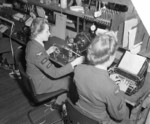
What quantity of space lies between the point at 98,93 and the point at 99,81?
101mm

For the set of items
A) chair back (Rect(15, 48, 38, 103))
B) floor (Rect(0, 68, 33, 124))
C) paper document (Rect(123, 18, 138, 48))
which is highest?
paper document (Rect(123, 18, 138, 48))

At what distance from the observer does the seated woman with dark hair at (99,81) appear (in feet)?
5.25

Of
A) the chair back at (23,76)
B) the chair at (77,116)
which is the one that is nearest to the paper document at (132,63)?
the chair at (77,116)

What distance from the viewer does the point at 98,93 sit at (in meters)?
1.62

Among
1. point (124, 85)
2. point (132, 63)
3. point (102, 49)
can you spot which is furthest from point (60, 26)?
point (102, 49)

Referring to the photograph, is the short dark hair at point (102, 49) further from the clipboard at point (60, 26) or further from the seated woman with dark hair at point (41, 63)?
the clipboard at point (60, 26)

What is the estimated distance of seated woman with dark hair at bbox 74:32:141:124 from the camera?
5.25ft

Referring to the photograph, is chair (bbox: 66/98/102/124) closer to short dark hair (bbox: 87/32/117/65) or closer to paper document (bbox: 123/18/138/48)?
short dark hair (bbox: 87/32/117/65)

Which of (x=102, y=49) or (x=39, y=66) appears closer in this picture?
(x=102, y=49)

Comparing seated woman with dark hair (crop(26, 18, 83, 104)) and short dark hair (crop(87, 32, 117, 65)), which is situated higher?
short dark hair (crop(87, 32, 117, 65))

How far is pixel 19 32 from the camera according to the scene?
3500 mm

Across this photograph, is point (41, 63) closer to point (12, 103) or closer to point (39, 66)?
point (39, 66)

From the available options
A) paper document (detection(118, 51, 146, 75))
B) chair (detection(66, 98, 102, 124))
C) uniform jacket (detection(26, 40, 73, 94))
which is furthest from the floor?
paper document (detection(118, 51, 146, 75))

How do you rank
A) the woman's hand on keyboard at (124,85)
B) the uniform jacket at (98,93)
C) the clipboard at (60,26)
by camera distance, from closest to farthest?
the uniform jacket at (98,93) < the woman's hand on keyboard at (124,85) < the clipboard at (60,26)
